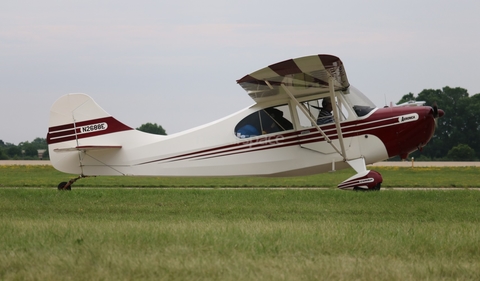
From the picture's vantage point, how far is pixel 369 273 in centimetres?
521

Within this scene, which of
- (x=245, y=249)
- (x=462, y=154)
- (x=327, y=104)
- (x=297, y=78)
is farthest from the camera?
(x=462, y=154)

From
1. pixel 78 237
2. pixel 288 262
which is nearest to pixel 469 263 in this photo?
pixel 288 262

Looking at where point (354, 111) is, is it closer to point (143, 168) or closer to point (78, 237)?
point (143, 168)

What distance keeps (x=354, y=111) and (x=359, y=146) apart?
797 mm

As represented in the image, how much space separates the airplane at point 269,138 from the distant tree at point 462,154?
34.5m

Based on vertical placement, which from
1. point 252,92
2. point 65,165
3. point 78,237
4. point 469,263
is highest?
point 252,92

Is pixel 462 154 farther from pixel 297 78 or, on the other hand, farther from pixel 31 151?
pixel 31 151

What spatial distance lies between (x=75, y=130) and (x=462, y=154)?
124 ft

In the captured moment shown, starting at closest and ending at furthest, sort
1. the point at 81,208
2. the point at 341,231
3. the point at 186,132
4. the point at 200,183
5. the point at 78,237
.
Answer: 1. the point at 78,237
2. the point at 341,231
3. the point at 81,208
4. the point at 186,132
5. the point at 200,183

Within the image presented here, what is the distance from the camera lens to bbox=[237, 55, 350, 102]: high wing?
12086 millimetres

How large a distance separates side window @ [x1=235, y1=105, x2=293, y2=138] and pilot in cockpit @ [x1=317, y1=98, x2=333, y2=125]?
2.20ft

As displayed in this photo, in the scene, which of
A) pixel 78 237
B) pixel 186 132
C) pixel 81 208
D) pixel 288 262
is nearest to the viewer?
pixel 288 262

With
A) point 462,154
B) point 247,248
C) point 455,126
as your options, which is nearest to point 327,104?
point 247,248

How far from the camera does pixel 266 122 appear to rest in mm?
14055
